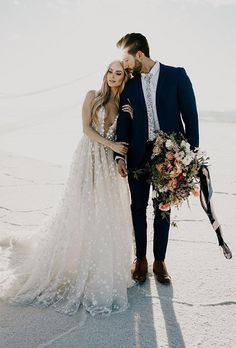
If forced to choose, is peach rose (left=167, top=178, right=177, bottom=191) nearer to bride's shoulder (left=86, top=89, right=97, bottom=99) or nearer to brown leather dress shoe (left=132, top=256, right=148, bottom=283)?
brown leather dress shoe (left=132, top=256, right=148, bottom=283)

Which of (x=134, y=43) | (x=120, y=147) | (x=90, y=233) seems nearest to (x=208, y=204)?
(x=120, y=147)

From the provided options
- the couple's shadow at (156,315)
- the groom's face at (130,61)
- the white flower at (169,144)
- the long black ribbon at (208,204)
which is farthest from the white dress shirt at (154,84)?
the couple's shadow at (156,315)

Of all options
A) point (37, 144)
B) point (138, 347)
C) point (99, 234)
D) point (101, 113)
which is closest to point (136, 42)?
point (101, 113)

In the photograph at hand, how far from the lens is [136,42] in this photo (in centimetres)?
322

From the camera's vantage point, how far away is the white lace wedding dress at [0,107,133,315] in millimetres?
3055

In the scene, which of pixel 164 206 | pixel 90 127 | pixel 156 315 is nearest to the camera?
pixel 156 315

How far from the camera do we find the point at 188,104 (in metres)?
3.20

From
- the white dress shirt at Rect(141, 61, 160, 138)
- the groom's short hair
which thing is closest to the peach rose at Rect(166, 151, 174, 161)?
the white dress shirt at Rect(141, 61, 160, 138)

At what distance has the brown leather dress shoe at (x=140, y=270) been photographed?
336cm

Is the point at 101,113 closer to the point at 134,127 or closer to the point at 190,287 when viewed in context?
the point at 134,127

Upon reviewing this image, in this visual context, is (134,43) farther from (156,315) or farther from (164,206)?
(156,315)

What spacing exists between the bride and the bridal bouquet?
0.92 ft

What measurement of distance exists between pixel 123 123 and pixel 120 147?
174 millimetres

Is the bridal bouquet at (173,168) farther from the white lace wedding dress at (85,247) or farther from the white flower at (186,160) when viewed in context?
the white lace wedding dress at (85,247)
